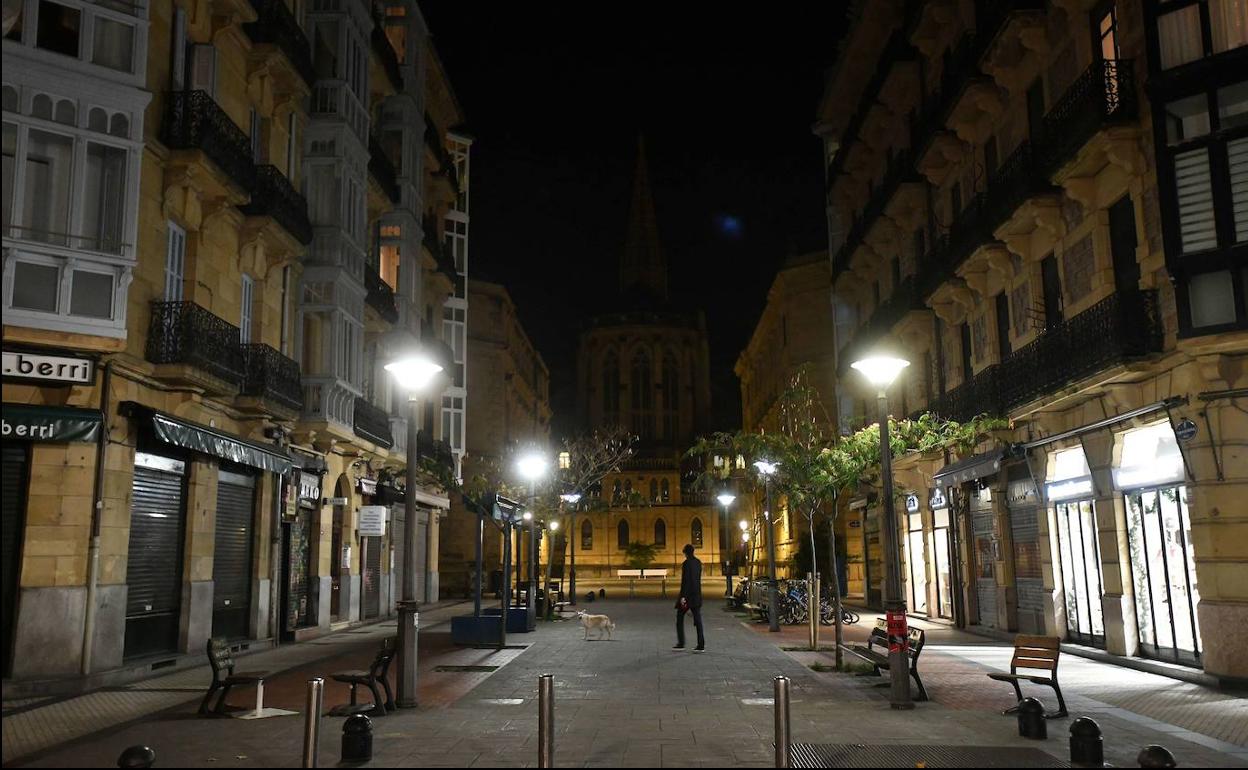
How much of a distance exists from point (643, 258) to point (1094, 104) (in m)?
107

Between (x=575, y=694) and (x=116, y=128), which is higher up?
(x=116, y=128)

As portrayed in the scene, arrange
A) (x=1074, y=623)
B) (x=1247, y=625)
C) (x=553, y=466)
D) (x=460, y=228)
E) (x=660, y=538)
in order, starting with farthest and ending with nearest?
1. (x=660, y=538)
2. (x=460, y=228)
3. (x=553, y=466)
4. (x=1074, y=623)
5. (x=1247, y=625)

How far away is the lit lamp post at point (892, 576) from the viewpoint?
39.4ft

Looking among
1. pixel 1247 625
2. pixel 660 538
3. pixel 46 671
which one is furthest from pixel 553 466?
pixel 660 538

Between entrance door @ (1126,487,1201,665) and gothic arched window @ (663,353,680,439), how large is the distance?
85859mm

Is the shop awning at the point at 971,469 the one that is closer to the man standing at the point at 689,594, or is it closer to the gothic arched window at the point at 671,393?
the man standing at the point at 689,594

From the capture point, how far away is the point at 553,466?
34.2 m

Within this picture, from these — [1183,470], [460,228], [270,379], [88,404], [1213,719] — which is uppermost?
[460,228]

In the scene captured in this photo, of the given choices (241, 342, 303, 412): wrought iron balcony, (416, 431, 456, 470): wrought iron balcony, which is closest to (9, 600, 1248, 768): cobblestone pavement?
(241, 342, 303, 412): wrought iron balcony

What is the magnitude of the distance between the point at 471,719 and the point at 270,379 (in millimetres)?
10845

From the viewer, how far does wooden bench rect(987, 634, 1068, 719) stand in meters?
11.1

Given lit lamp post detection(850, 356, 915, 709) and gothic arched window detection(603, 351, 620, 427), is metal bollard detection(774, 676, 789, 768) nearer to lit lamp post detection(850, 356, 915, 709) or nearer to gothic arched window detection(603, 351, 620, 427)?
lit lamp post detection(850, 356, 915, 709)

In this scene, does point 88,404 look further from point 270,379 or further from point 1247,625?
point 1247,625

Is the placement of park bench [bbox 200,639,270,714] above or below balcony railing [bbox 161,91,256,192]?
below
